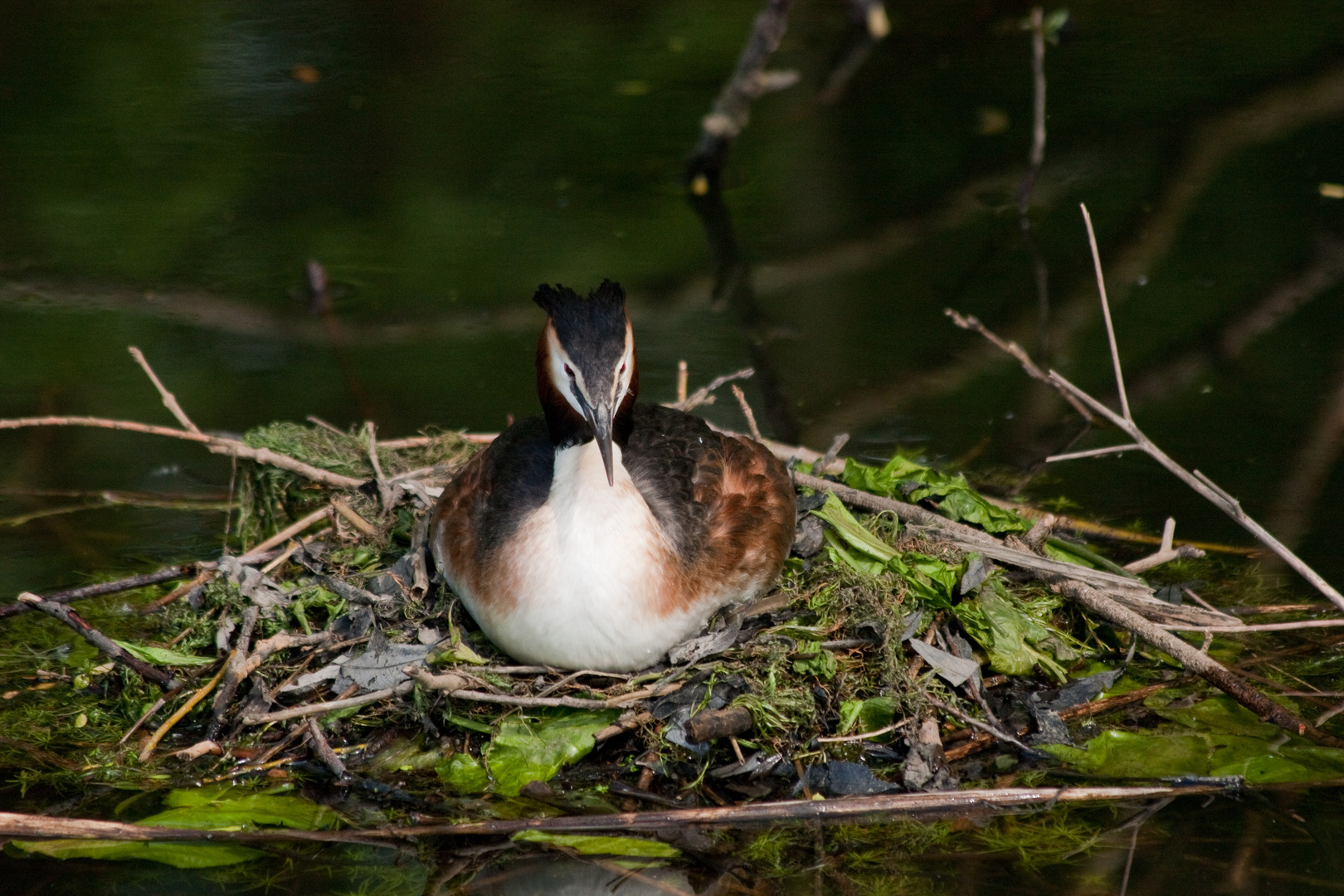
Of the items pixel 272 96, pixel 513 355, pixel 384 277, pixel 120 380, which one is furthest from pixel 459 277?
pixel 272 96

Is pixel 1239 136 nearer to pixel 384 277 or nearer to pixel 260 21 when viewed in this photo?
pixel 384 277

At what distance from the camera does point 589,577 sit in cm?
483

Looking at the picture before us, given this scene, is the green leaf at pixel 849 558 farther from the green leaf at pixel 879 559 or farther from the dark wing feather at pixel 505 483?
the dark wing feather at pixel 505 483

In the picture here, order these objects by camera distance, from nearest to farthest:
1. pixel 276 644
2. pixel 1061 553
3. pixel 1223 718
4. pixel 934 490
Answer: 1. pixel 1223 718
2. pixel 276 644
3. pixel 1061 553
4. pixel 934 490

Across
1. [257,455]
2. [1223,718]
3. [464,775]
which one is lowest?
[1223,718]

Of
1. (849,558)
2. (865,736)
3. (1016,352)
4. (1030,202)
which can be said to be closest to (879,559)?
(849,558)

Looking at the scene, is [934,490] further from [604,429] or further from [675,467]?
[604,429]

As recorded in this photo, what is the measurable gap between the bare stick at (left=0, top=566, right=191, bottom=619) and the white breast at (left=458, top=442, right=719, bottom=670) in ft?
5.35

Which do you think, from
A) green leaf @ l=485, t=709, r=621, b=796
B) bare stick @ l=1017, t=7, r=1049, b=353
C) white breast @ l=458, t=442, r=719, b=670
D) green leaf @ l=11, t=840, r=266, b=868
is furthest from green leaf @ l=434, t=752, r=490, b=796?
bare stick @ l=1017, t=7, r=1049, b=353

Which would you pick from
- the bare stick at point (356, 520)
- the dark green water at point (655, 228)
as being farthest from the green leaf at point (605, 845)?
the dark green water at point (655, 228)

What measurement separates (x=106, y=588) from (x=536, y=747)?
2004mm

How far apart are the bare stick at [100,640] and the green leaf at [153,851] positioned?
0.76m

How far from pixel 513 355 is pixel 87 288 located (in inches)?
122

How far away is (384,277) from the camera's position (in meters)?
9.41
